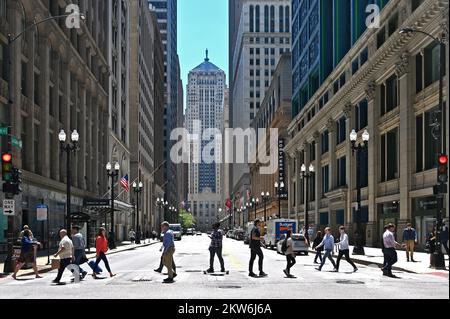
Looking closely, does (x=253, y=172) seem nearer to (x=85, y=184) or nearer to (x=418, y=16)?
(x=85, y=184)

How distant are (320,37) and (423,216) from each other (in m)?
39.1

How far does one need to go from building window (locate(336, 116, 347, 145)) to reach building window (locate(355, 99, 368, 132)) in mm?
4681

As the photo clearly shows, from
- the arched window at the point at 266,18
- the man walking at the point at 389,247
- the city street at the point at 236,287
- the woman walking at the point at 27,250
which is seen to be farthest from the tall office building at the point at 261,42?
the city street at the point at 236,287

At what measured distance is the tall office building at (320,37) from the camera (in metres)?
61.4

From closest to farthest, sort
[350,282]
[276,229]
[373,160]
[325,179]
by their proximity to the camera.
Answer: [350,282]
[276,229]
[373,160]
[325,179]

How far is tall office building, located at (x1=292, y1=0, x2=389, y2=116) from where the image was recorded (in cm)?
6144

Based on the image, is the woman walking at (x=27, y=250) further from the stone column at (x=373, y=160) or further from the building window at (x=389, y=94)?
the stone column at (x=373, y=160)

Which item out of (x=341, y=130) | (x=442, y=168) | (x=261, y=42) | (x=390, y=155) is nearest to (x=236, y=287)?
(x=442, y=168)

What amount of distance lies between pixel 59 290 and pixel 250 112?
588 feet

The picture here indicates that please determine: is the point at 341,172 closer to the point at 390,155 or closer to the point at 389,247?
the point at 390,155

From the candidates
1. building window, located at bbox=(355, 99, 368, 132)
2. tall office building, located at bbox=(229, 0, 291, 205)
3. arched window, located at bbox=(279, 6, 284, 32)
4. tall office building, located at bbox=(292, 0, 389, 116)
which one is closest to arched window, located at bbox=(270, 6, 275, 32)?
tall office building, located at bbox=(229, 0, 291, 205)

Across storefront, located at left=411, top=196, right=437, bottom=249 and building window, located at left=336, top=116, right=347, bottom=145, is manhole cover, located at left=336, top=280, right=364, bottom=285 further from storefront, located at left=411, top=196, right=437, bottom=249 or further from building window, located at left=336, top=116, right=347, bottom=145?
building window, located at left=336, top=116, right=347, bottom=145

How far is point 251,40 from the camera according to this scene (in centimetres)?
19088

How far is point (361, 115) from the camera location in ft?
192
